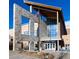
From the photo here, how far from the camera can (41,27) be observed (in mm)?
2881

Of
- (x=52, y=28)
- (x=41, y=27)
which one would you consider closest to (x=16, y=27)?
(x=41, y=27)

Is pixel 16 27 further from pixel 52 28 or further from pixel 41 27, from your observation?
pixel 52 28

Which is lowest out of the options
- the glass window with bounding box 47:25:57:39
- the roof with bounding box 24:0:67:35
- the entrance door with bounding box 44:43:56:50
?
the entrance door with bounding box 44:43:56:50

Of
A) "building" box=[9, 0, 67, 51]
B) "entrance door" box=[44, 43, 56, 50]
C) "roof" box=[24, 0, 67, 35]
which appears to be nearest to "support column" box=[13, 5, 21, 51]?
"building" box=[9, 0, 67, 51]

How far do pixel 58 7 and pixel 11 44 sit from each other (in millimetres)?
739

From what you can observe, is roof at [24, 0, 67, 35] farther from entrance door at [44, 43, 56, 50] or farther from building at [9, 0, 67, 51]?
entrance door at [44, 43, 56, 50]

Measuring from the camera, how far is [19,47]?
2887mm

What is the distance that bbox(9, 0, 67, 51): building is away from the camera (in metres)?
2.83
